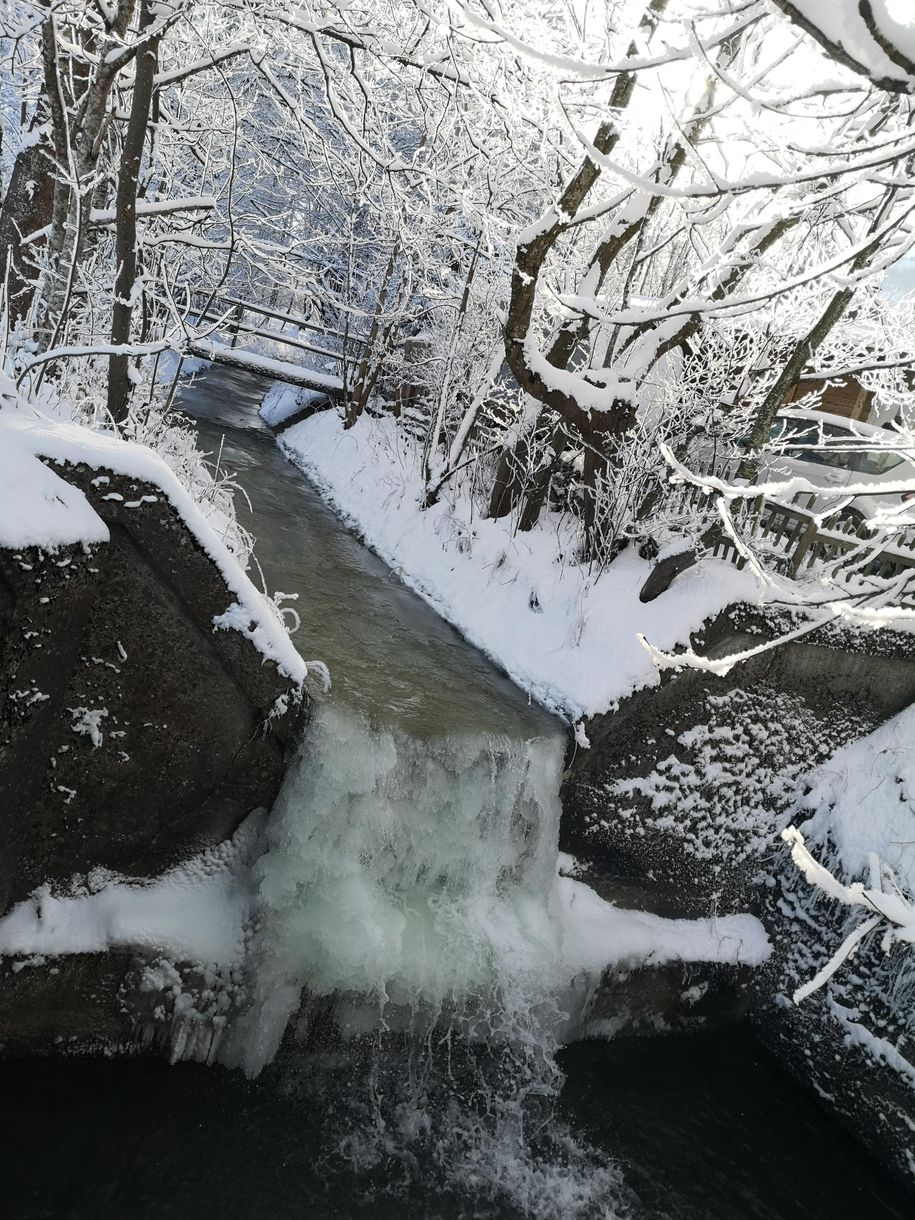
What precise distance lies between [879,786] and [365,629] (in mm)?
4791

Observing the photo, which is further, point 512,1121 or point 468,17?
point 512,1121

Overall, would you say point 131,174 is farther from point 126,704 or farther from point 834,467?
point 834,467

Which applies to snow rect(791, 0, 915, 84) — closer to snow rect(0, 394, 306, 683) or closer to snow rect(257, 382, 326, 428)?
snow rect(0, 394, 306, 683)

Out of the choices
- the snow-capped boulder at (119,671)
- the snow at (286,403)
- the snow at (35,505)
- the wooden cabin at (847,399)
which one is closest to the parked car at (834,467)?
the wooden cabin at (847,399)

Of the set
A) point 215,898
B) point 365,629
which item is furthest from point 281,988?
point 365,629

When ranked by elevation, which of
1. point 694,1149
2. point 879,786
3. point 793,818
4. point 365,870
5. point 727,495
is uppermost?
point 727,495

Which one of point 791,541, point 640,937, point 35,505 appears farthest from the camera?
point 791,541

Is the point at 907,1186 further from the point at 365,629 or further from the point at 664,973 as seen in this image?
the point at 365,629

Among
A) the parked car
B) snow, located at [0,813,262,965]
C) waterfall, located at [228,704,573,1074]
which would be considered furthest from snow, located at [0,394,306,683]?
the parked car

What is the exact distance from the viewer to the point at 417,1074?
16.7 feet

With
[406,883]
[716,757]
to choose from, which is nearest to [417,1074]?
[406,883]

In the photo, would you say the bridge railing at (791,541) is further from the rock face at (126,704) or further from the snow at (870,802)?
the rock face at (126,704)

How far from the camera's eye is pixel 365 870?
5.20 metres

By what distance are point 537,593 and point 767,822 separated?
2979mm
